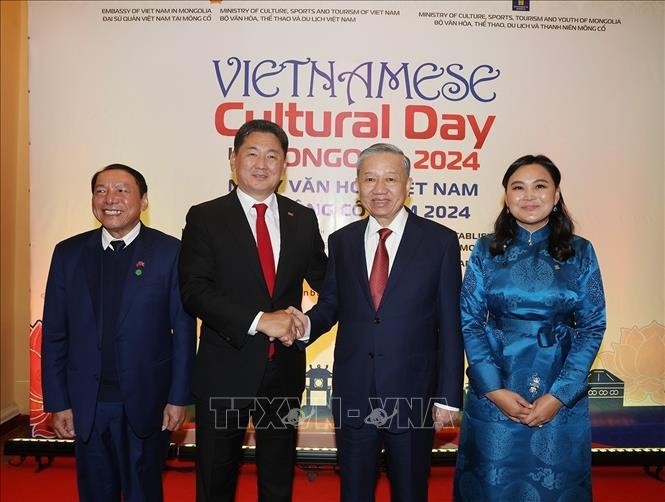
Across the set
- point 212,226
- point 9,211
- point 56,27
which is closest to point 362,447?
point 212,226

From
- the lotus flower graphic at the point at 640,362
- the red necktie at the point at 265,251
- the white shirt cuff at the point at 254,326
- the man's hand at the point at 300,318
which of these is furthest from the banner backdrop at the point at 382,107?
the white shirt cuff at the point at 254,326

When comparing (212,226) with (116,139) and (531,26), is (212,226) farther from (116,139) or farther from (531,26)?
(531,26)

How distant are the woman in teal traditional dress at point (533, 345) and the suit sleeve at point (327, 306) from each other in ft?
1.72

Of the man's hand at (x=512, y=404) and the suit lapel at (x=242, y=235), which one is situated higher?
the suit lapel at (x=242, y=235)

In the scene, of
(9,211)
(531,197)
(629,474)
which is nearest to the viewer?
(531,197)

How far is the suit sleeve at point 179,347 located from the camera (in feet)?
7.27

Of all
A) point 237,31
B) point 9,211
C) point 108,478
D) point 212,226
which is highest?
point 237,31

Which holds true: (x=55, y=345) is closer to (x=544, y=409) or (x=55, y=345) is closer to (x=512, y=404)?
(x=512, y=404)

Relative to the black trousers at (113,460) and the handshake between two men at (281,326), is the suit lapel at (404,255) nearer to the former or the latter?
the handshake between two men at (281,326)

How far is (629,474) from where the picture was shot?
11.9 feet

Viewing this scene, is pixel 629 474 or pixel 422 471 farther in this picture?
pixel 629 474

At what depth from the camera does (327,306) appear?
2234mm

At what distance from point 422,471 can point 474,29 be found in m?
2.89

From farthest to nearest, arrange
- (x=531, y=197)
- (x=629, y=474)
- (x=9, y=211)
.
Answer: (x=9, y=211) < (x=629, y=474) < (x=531, y=197)
